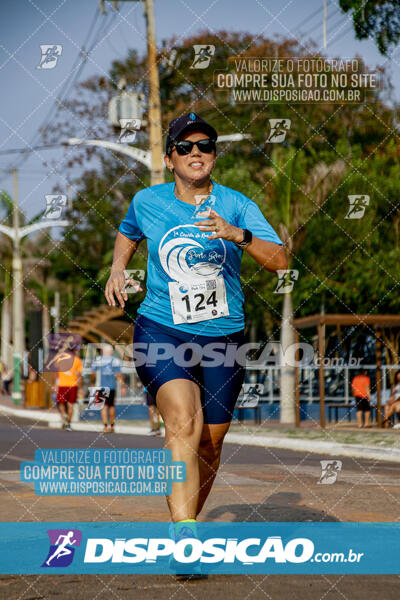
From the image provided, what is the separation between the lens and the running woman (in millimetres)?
5176

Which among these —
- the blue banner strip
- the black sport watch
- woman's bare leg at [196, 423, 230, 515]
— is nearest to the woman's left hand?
the black sport watch

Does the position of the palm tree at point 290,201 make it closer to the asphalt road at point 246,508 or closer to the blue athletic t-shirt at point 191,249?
the asphalt road at point 246,508

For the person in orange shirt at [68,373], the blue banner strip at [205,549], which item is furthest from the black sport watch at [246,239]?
the person in orange shirt at [68,373]

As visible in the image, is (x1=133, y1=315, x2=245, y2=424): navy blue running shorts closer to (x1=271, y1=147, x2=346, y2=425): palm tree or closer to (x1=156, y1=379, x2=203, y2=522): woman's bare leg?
(x1=156, y1=379, x2=203, y2=522): woman's bare leg

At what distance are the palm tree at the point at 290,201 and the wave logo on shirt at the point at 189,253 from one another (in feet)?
54.9

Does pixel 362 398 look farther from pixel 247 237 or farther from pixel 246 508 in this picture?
pixel 247 237

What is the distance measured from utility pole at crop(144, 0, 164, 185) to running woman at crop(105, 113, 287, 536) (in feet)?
47.2

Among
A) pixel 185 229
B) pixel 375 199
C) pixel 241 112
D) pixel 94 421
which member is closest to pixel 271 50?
pixel 241 112

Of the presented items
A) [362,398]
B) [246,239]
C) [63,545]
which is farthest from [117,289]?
[362,398]

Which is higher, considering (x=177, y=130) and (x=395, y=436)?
(x=177, y=130)

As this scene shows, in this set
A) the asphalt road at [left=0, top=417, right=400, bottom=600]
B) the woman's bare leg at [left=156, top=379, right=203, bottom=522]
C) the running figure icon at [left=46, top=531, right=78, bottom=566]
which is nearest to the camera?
the asphalt road at [left=0, top=417, right=400, bottom=600]

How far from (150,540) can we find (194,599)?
1.33 meters

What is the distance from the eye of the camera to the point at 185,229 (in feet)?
17.3

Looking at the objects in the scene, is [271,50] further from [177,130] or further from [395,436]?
[177,130]
